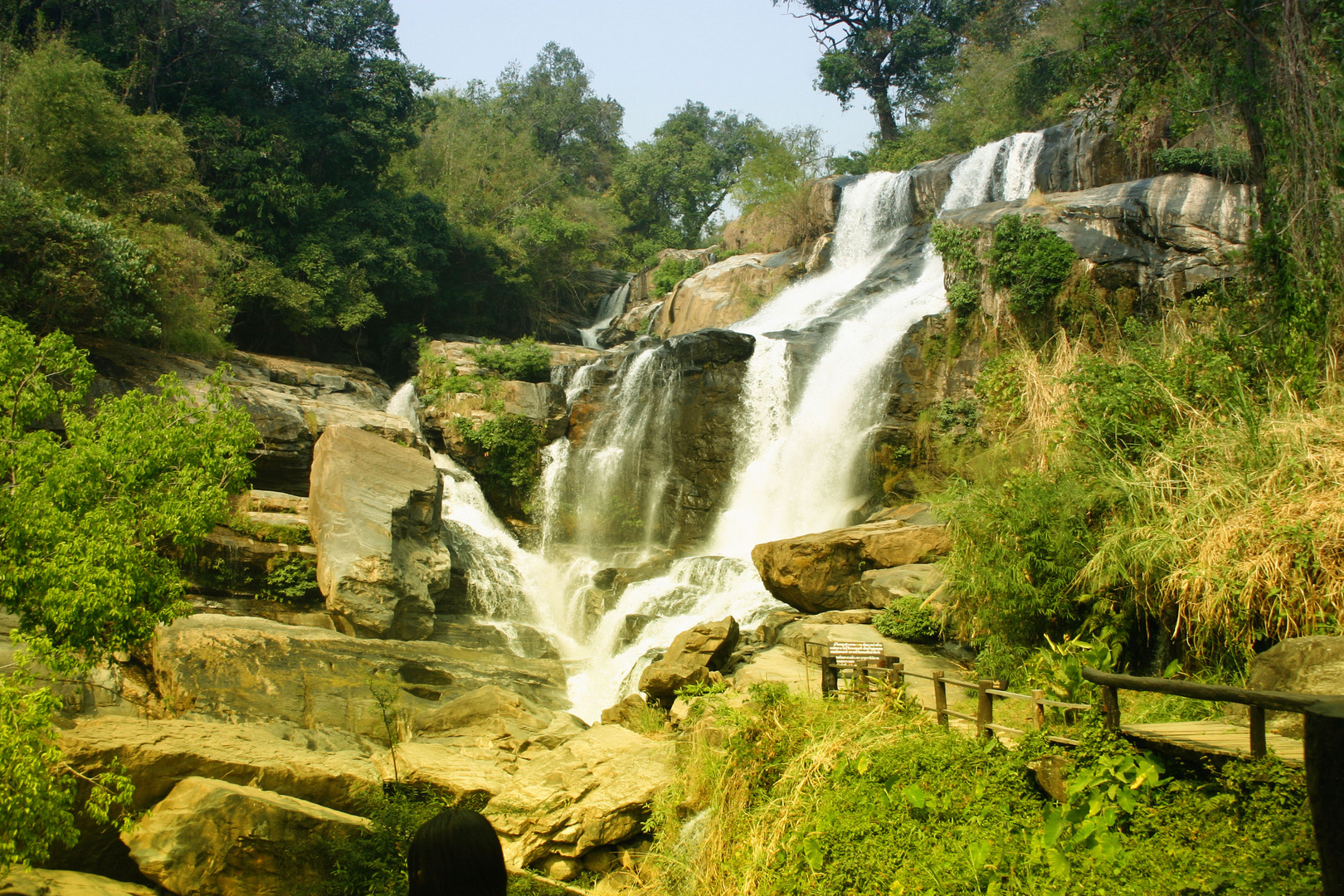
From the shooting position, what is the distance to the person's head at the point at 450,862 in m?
2.37

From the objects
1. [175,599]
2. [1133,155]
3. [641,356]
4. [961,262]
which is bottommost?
[175,599]

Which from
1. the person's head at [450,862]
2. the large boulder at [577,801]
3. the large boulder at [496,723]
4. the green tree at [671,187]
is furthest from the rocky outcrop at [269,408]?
the green tree at [671,187]

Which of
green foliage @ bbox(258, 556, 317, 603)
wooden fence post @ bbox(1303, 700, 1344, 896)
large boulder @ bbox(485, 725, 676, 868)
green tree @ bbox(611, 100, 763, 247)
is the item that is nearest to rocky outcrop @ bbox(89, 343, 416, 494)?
green foliage @ bbox(258, 556, 317, 603)

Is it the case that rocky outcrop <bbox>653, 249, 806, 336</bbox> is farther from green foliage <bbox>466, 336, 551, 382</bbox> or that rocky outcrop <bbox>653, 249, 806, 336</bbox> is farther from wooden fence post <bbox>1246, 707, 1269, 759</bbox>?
wooden fence post <bbox>1246, 707, 1269, 759</bbox>

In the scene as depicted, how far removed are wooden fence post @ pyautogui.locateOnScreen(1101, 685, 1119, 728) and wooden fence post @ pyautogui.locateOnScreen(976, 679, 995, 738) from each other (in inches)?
38.9

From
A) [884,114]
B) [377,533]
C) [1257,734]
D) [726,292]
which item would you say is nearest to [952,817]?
[1257,734]

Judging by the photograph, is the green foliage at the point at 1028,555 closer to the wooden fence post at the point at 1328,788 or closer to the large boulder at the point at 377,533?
the wooden fence post at the point at 1328,788

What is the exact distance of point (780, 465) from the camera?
16719mm

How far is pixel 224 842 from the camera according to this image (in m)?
4.89

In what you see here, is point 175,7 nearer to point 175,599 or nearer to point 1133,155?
point 175,599

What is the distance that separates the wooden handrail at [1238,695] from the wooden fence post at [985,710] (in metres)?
1.20

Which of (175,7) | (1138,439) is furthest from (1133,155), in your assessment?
(175,7)

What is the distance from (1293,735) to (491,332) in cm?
2739

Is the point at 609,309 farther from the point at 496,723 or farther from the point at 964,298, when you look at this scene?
the point at 496,723
